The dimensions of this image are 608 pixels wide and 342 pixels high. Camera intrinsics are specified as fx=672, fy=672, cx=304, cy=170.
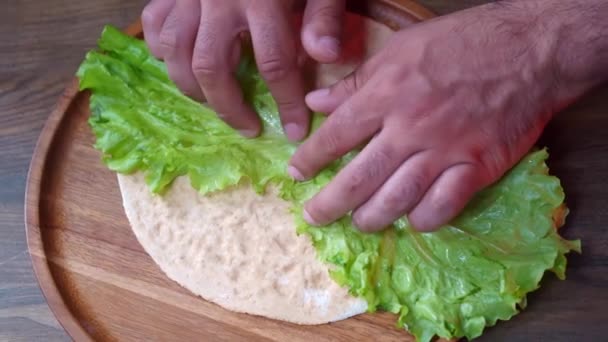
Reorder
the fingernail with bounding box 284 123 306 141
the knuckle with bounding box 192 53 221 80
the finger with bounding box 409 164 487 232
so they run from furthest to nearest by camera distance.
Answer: the fingernail with bounding box 284 123 306 141 < the knuckle with bounding box 192 53 221 80 < the finger with bounding box 409 164 487 232

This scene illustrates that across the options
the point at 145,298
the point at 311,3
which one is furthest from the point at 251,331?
the point at 311,3

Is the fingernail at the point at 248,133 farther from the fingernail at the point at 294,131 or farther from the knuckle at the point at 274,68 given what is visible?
the knuckle at the point at 274,68

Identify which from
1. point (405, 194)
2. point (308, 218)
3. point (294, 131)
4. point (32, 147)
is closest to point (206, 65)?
point (294, 131)

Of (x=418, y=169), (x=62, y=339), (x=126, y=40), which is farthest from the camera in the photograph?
(x=126, y=40)

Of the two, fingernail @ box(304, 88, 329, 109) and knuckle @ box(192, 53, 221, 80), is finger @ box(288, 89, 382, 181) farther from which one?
knuckle @ box(192, 53, 221, 80)

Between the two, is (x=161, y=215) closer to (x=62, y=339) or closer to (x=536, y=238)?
(x=62, y=339)

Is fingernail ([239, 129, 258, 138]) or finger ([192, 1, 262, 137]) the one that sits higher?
finger ([192, 1, 262, 137])

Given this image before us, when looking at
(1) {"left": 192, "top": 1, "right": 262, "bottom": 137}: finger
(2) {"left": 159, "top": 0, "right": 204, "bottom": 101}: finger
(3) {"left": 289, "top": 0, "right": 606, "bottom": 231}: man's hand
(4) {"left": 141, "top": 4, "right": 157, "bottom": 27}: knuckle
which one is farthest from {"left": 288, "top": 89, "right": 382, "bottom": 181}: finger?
(4) {"left": 141, "top": 4, "right": 157, "bottom": 27}: knuckle
